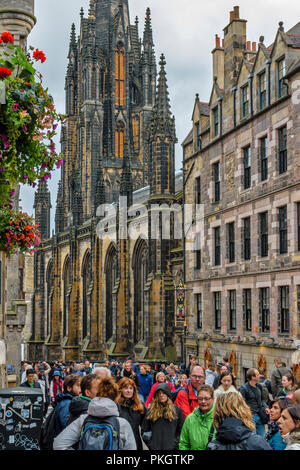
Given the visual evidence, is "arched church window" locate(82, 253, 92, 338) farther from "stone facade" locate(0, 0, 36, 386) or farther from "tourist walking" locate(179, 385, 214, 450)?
"tourist walking" locate(179, 385, 214, 450)

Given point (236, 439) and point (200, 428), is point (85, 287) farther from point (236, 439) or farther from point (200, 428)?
point (236, 439)

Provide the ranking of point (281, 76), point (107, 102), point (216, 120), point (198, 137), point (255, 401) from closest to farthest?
point (255, 401), point (281, 76), point (216, 120), point (198, 137), point (107, 102)

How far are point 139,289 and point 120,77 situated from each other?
28086 millimetres

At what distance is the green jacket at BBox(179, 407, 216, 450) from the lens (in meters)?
6.29

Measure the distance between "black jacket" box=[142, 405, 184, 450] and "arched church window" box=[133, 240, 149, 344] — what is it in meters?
32.8

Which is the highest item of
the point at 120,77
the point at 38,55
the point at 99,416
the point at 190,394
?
the point at 120,77

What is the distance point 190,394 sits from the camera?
357 inches

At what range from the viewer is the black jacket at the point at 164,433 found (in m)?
7.48

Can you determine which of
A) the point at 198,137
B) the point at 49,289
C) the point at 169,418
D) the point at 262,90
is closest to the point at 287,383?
the point at 169,418

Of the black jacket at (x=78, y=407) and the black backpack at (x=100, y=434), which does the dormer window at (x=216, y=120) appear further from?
the black backpack at (x=100, y=434)

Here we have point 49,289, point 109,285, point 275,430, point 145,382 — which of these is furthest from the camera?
point 49,289

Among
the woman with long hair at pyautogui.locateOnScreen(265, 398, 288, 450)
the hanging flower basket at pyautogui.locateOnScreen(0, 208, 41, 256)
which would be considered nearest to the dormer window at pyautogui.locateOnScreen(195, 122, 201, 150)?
the hanging flower basket at pyautogui.locateOnScreen(0, 208, 41, 256)

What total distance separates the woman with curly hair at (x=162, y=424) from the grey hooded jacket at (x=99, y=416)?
2215 mm
